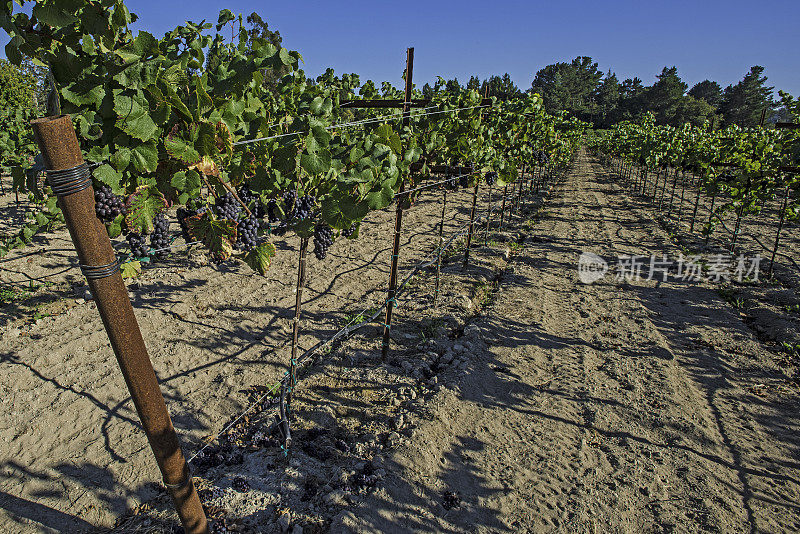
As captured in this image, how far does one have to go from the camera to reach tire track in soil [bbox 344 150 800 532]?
3.30 meters

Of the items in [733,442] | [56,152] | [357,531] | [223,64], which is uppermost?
[223,64]

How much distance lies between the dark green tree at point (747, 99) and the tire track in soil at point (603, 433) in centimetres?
6068

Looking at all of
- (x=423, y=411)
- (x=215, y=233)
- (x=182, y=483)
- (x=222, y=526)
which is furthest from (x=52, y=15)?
(x=423, y=411)

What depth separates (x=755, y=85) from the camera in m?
56.0

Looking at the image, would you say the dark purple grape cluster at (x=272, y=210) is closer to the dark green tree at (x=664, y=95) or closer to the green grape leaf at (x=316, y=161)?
the green grape leaf at (x=316, y=161)

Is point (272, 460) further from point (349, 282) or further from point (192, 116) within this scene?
point (349, 282)

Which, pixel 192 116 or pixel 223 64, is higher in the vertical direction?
pixel 223 64

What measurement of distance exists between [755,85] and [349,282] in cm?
7201

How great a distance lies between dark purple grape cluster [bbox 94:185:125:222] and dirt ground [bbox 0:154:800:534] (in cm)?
222

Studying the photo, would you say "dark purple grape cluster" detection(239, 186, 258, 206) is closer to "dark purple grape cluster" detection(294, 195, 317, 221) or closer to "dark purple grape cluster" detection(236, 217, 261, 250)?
"dark purple grape cluster" detection(236, 217, 261, 250)

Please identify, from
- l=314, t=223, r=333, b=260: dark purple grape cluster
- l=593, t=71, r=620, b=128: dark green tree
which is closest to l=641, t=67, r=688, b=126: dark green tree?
l=593, t=71, r=620, b=128: dark green tree

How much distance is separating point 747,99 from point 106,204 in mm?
74337

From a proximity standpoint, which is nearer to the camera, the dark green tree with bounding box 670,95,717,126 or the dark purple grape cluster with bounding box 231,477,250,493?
the dark purple grape cluster with bounding box 231,477,250,493

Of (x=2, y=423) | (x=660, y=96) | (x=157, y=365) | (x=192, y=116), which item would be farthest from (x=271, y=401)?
(x=660, y=96)
